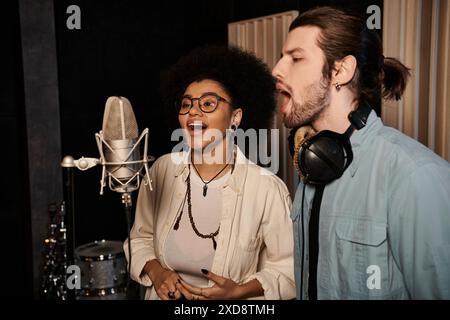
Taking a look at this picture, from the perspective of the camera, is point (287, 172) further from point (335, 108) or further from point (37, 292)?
point (37, 292)

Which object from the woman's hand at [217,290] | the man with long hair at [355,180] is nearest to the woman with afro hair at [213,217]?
the woman's hand at [217,290]

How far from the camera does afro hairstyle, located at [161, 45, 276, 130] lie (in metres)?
2.07

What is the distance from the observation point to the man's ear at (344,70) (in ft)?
4.56

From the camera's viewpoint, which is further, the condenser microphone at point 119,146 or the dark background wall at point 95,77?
the dark background wall at point 95,77

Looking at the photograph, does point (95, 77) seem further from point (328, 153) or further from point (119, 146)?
point (328, 153)

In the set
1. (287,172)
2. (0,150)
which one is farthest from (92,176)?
(287,172)

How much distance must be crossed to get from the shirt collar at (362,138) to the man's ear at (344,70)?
5.6 inches

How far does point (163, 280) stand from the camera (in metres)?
1.83

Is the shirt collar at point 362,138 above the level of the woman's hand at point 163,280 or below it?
above

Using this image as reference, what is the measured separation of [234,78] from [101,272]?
1306 millimetres

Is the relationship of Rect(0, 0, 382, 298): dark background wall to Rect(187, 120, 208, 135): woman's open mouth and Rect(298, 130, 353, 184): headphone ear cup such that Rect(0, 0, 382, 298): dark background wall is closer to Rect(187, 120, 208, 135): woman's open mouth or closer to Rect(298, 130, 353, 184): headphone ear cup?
Rect(187, 120, 208, 135): woman's open mouth

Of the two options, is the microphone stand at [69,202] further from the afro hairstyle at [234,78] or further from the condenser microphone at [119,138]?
the afro hairstyle at [234,78]

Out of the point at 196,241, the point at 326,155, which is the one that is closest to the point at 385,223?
the point at 326,155
